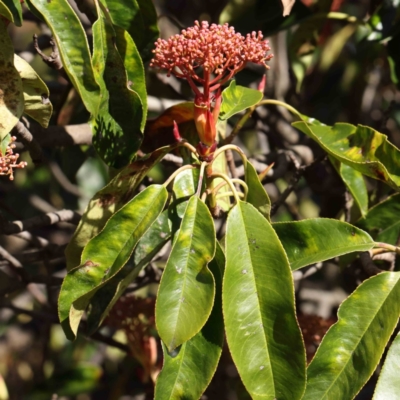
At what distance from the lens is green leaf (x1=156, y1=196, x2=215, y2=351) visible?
864 millimetres

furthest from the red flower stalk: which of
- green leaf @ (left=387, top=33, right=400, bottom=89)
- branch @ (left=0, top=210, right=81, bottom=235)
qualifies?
green leaf @ (left=387, top=33, right=400, bottom=89)

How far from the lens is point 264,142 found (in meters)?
2.18

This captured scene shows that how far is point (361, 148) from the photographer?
1.16m

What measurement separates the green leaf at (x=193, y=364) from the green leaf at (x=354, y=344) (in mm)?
151

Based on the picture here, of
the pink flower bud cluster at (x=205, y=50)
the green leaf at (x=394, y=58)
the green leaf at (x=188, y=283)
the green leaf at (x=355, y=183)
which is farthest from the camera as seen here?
the green leaf at (x=394, y=58)

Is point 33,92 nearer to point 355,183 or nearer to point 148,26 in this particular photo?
point 148,26

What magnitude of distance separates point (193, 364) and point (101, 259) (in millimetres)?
207

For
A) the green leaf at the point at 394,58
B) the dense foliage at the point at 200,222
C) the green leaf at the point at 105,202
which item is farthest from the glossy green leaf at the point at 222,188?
the green leaf at the point at 394,58

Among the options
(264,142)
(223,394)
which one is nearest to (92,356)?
(223,394)

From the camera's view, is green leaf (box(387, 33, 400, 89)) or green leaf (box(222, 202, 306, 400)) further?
green leaf (box(387, 33, 400, 89))

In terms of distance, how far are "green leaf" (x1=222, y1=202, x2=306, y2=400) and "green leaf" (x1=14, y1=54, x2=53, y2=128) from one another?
36 cm

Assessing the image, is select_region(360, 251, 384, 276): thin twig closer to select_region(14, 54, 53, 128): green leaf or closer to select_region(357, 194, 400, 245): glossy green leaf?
select_region(357, 194, 400, 245): glossy green leaf

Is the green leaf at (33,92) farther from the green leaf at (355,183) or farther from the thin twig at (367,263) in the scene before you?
the thin twig at (367,263)

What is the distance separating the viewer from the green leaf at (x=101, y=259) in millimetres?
940
